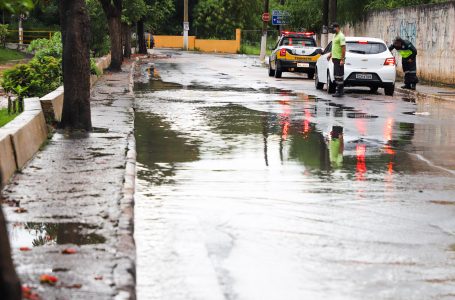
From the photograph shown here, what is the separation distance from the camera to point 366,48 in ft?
81.7

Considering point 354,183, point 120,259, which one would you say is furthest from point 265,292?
point 354,183

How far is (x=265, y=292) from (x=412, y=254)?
5.33 feet

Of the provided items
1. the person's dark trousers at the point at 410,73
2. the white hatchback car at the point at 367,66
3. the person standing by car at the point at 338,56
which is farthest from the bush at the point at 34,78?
the person's dark trousers at the point at 410,73

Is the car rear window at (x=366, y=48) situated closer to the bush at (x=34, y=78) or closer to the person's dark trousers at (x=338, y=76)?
the person's dark trousers at (x=338, y=76)

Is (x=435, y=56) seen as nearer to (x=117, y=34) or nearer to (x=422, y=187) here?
(x=117, y=34)

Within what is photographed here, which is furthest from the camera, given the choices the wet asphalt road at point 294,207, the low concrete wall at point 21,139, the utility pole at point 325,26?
the utility pole at point 325,26

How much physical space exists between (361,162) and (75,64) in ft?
16.4

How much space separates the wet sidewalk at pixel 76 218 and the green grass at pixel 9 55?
116ft

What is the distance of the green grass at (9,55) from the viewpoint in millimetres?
48469

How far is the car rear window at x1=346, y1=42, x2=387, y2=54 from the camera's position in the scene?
81.7ft

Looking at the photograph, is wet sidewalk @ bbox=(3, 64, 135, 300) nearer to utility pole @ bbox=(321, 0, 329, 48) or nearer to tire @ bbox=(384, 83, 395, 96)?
tire @ bbox=(384, 83, 395, 96)

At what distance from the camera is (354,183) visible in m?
10.3

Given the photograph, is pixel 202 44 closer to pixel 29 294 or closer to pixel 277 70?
pixel 277 70

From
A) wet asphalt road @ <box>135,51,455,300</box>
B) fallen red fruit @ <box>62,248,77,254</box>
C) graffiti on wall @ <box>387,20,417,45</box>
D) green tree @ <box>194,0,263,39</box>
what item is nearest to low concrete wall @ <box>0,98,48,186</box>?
wet asphalt road @ <box>135,51,455,300</box>
